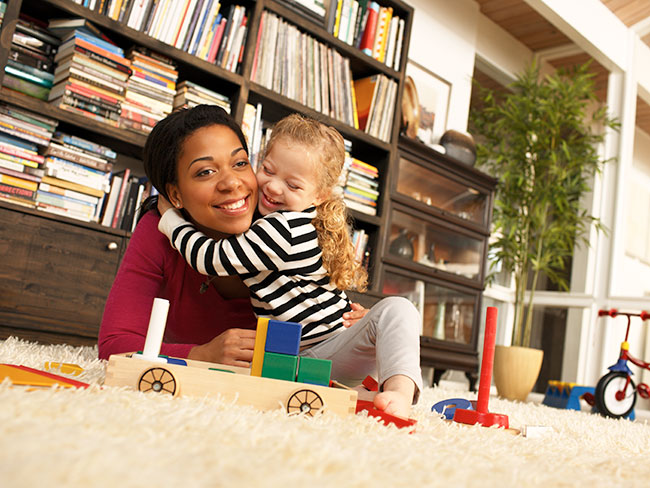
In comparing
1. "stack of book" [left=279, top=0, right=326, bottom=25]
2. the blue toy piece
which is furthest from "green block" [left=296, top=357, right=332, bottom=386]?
"stack of book" [left=279, top=0, right=326, bottom=25]

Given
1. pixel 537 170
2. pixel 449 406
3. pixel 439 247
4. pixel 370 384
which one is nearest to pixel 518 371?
pixel 439 247

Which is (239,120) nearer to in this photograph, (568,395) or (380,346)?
(380,346)

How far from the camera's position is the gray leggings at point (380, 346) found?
1.04 meters

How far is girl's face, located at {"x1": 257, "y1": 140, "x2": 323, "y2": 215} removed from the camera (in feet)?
4.52

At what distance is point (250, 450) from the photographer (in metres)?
0.55

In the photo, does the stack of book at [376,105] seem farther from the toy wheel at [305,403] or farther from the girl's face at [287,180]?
the toy wheel at [305,403]

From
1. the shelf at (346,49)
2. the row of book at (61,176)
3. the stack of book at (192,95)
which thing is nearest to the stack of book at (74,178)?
the row of book at (61,176)

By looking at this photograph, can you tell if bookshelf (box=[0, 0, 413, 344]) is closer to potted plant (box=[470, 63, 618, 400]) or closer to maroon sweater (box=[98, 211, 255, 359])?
maroon sweater (box=[98, 211, 255, 359])

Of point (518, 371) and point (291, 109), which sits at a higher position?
point (291, 109)

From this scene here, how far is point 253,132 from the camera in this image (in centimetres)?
239

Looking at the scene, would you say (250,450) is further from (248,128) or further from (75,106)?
(248,128)

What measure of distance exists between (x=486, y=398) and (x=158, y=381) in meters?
0.67

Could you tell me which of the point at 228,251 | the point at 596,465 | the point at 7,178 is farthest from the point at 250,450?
the point at 7,178

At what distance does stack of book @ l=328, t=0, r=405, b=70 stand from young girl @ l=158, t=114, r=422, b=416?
1.43 meters
